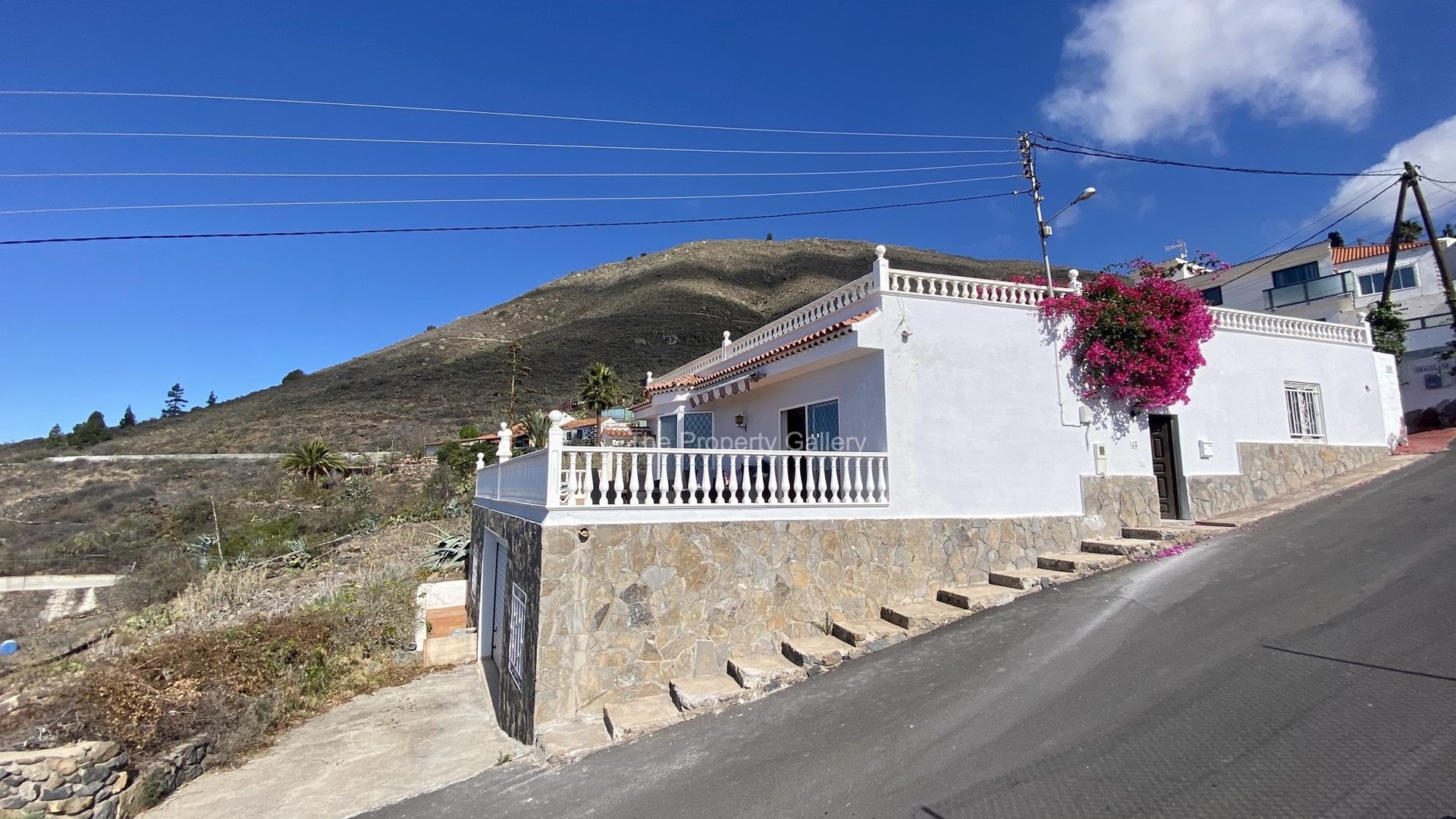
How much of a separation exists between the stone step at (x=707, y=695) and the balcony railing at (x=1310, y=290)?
2836 cm

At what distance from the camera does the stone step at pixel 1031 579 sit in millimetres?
8367

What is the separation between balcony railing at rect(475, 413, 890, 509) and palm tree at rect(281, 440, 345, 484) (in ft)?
72.1

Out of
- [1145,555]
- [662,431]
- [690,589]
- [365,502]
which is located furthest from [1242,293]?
[365,502]

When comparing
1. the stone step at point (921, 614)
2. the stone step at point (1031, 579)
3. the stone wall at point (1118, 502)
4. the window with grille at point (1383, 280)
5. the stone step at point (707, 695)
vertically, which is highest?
the window with grille at point (1383, 280)

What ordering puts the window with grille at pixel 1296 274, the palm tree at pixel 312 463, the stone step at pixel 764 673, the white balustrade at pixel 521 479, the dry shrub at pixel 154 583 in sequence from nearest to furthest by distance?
the stone step at pixel 764 673
the white balustrade at pixel 521 479
the dry shrub at pixel 154 583
the window with grille at pixel 1296 274
the palm tree at pixel 312 463

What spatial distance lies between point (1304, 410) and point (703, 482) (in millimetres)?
13810

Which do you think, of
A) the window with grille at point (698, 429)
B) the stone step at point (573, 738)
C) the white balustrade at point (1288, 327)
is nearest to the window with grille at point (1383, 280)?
the white balustrade at point (1288, 327)

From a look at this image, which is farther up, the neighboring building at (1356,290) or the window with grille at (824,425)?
the neighboring building at (1356,290)

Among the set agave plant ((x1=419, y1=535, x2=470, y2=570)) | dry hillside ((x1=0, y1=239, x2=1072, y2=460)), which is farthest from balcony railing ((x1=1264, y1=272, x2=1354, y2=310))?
agave plant ((x1=419, y1=535, x2=470, y2=570))

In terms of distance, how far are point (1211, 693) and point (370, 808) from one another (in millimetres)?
7743

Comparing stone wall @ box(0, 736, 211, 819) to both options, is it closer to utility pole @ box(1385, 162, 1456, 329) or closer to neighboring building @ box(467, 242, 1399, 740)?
neighboring building @ box(467, 242, 1399, 740)

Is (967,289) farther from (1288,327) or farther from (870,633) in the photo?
(1288,327)

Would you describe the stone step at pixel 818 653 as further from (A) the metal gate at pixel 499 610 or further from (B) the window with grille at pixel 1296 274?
(B) the window with grille at pixel 1296 274

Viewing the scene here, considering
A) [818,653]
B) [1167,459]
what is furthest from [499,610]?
[1167,459]
